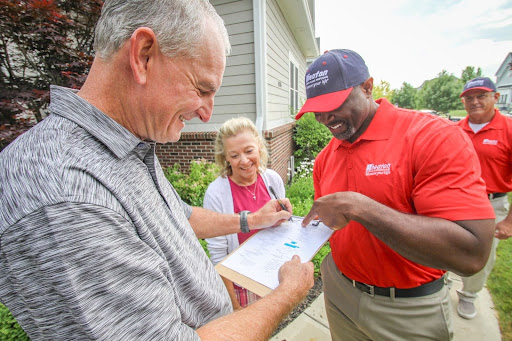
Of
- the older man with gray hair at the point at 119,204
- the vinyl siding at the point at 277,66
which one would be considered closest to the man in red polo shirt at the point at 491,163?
the older man with gray hair at the point at 119,204

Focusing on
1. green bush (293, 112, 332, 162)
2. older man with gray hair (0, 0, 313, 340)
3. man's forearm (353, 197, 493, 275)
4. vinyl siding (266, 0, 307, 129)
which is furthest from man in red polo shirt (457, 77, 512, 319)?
green bush (293, 112, 332, 162)

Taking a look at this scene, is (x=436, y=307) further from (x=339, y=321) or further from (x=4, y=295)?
(x=4, y=295)

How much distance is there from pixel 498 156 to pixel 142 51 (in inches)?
160

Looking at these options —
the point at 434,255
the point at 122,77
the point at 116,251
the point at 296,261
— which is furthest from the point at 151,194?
the point at 434,255

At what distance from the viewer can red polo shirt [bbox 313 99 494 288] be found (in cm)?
116

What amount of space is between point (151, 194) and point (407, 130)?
1410 mm

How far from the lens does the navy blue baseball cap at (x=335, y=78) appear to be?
1.54m

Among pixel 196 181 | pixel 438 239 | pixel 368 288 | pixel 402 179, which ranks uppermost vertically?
pixel 402 179

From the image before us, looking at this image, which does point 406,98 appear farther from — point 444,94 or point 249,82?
point 249,82

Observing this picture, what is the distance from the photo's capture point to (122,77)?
0.84 meters

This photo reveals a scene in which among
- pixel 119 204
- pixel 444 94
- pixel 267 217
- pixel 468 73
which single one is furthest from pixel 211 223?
pixel 468 73

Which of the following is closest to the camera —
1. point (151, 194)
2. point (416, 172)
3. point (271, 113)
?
point (151, 194)

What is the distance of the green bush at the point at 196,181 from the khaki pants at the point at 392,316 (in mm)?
3309

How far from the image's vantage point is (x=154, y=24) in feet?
2.72
